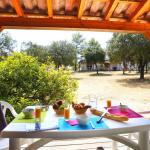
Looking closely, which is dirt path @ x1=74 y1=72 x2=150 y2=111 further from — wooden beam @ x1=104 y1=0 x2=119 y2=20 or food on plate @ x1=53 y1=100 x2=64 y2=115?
food on plate @ x1=53 y1=100 x2=64 y2=115

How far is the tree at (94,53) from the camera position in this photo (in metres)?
9.45

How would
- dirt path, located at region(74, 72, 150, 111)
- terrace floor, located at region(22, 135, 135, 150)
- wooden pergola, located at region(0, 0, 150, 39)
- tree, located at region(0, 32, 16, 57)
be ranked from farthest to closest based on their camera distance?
1. tree, located at region(0, 32, 16, 57)
2. dirt path, located at region(74, 72, 150, 111)
3. terrace floor, located at region(22, 135, 135, 150)
4. wooden pergola, located at region(0, 0, 150, 39)

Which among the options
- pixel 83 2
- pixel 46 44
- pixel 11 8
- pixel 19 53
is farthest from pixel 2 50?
pixel 83 2

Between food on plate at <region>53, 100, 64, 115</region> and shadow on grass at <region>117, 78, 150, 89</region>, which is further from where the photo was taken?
shadow on grass at <region>117, 78, 150, 89</region>

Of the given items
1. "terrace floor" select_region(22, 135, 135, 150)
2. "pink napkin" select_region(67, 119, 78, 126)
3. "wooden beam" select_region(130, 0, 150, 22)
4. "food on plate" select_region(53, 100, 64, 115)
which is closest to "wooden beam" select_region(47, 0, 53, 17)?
"wooden beam" select_region(130, 0, 150, 22)

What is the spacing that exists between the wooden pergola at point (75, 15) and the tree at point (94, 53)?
5587mm

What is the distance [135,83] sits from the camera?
9.55 meters

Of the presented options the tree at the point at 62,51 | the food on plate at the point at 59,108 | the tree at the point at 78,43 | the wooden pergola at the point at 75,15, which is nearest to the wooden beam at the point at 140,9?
the wooden pergola at the point at 75,15

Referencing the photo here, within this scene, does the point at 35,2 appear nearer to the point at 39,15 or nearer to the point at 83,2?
the point at 39,15

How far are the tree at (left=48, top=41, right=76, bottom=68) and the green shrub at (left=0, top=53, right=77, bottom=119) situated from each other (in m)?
4.48

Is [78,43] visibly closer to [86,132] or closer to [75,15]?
[75,15]

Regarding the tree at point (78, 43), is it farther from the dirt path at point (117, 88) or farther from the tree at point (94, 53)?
the dirt path at point (117, 88)

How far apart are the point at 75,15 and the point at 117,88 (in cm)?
517

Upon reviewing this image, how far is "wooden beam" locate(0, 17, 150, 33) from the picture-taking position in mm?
3295
